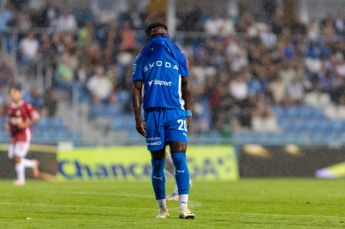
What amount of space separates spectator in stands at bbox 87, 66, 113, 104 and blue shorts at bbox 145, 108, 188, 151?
57.4 feet

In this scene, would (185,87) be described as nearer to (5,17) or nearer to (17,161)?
(17,161)

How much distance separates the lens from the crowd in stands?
94.6 feet

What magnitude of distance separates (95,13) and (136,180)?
7880 mm

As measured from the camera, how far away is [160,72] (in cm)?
1142

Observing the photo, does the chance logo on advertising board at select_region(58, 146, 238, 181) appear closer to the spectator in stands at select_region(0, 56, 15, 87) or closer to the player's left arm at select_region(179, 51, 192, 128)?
the spectator in stands at select_region(0, 56, 15, 87)

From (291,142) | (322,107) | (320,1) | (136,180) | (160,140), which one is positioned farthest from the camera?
(320,1)

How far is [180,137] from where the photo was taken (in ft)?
37.2

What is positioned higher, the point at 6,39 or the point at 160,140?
the point at 6,39

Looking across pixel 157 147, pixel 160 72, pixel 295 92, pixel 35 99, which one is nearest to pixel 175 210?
pixel 157 147

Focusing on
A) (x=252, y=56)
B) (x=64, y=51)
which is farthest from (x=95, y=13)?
(x=252, y=56)

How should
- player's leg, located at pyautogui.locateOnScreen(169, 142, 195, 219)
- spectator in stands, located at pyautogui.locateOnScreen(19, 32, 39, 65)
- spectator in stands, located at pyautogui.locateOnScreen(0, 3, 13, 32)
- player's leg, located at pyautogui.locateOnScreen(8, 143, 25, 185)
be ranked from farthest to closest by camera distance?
spectator in stands, located at pyautogui.locateOnScreen(0, 3, 13, 32)
spectator in stands, located at pyautogui.locateOnScreen(19, 32, 39, 65)
player's leg, located at pyautogui.locateOnScreen(8, 143, 25, 185)
player's leg, located at pyautogui.locateOnScreen(169, 142, 195, 219)

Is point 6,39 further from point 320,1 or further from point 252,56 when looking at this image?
point 320,1

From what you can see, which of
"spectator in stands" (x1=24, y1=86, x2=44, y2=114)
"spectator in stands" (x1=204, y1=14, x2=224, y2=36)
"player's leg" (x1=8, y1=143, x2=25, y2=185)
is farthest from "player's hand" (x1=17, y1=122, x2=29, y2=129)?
"spectator in stands" (x1=204, y1=14, x2=224, y2=36)

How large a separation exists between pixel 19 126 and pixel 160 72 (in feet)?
41.5
